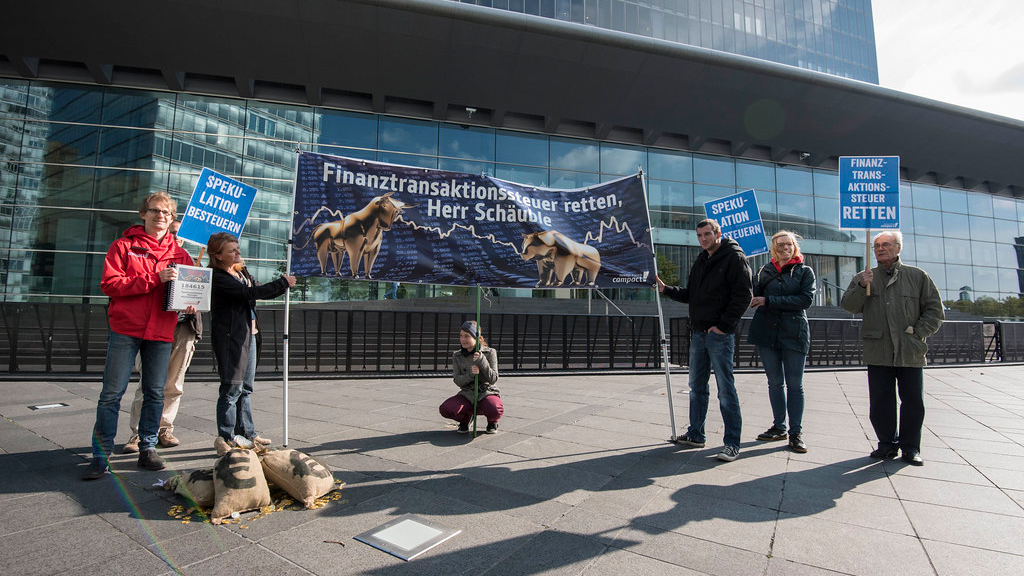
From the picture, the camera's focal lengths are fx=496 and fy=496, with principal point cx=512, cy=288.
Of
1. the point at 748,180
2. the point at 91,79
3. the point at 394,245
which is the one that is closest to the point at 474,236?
the point at 394,245

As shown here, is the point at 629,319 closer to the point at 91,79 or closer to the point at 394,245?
the point at 394,245

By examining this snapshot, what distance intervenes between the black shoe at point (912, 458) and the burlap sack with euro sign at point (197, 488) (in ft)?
17.2

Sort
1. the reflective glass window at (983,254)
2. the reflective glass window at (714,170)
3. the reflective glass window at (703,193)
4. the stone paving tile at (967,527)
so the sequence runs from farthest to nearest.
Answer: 1. the reflective glass window at (983,254)
2. the reflective glass window at (714,170)
3. the reflective glass window at (703,193)
4. the stone paving tile at (967,527)

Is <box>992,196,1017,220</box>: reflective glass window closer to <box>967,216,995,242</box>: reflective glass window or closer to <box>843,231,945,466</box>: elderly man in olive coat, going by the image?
<box>967,216,995,242</box>: reflective glass window

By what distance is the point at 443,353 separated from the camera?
11.8 m

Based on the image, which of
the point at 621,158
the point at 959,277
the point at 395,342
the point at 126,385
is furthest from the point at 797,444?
the point at 959,277

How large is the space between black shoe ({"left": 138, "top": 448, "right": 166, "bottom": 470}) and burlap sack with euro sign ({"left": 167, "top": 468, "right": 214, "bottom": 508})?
0.71m

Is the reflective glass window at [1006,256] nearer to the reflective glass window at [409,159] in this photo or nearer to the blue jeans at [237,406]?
the reflective glass window at [409,159]

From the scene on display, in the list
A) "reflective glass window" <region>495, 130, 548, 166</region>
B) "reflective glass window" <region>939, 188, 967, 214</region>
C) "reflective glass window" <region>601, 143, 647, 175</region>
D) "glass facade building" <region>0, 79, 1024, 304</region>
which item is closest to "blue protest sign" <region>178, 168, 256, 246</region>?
"glass facade building" <region>0, 79, 1024, 304</region>

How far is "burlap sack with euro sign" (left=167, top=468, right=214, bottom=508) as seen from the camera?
2930 mm

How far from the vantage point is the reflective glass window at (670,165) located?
25.5 m

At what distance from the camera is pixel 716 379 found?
439 centimetres

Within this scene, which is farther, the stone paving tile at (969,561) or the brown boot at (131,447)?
the brown boot at (131,447)

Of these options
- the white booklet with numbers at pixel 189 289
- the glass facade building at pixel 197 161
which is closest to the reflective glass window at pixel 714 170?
the glass facade building at pixel 197 161
